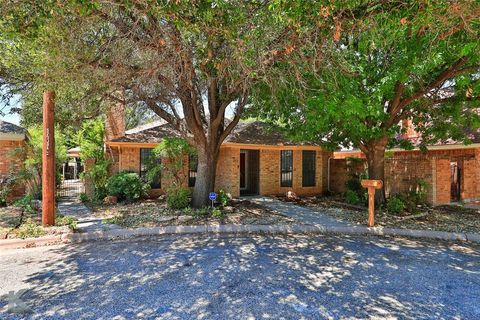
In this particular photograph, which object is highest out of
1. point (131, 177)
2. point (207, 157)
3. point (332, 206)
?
point (207, 157)

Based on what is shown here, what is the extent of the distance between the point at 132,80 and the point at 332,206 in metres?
8.27

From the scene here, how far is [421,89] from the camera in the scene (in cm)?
834

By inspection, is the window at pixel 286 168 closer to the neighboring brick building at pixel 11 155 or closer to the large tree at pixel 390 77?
the large tree at pixel 390 77

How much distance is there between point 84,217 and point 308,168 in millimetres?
10427

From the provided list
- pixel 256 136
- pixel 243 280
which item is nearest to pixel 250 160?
pixel 256 136

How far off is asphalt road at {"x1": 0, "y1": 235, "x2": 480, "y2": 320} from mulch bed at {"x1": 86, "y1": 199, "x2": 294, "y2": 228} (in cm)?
149

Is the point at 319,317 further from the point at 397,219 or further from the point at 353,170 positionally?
the point at 353,170

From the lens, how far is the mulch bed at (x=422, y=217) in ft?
25.8

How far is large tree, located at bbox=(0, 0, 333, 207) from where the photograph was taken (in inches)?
176

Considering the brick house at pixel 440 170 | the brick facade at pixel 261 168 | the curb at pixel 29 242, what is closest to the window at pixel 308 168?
the brick facade at pixel 261 168

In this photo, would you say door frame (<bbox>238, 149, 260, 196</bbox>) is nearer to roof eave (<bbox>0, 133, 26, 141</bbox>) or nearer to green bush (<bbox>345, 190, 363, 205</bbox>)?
green bush (<bbox>345, 190, 363, 205</bbox>)

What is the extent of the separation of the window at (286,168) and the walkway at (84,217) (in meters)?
8.69

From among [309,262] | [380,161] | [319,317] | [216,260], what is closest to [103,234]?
[216,260]

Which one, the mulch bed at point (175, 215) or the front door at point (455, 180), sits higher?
the front door at point (455, 180)
